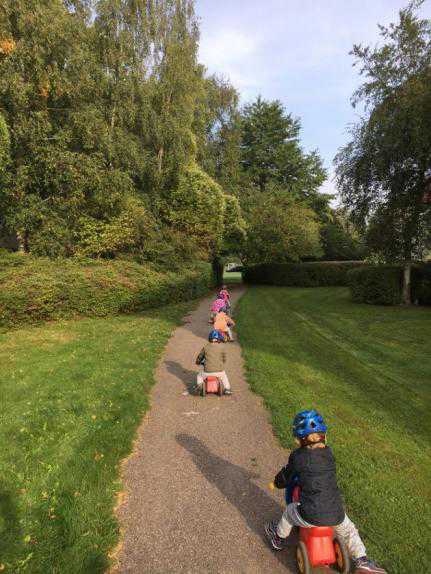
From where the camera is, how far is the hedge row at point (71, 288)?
546 inches

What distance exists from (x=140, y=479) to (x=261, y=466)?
1.72m

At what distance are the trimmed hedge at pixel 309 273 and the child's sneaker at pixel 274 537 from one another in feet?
107

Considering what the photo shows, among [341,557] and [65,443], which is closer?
[341,557]

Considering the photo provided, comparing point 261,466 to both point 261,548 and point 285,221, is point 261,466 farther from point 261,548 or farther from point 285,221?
point 285,221

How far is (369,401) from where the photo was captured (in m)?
7.58

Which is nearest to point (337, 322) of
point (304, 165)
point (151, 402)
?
point (151, 402)

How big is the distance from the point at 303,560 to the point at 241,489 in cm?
144

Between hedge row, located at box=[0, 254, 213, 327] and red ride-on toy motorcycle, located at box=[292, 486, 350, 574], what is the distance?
13.5 meters

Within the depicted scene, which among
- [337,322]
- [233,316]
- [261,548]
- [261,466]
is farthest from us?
Result: [233,316]

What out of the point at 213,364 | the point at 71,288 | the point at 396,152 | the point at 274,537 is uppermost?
the point at 396,152

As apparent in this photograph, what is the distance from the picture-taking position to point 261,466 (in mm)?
5094

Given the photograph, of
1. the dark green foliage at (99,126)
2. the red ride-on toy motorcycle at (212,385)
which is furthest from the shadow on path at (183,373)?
the dark green foliage at (99,126)

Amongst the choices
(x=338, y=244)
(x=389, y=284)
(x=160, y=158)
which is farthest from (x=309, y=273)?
(x=160, y=158)

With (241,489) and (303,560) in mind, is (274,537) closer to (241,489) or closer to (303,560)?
(303,560)
